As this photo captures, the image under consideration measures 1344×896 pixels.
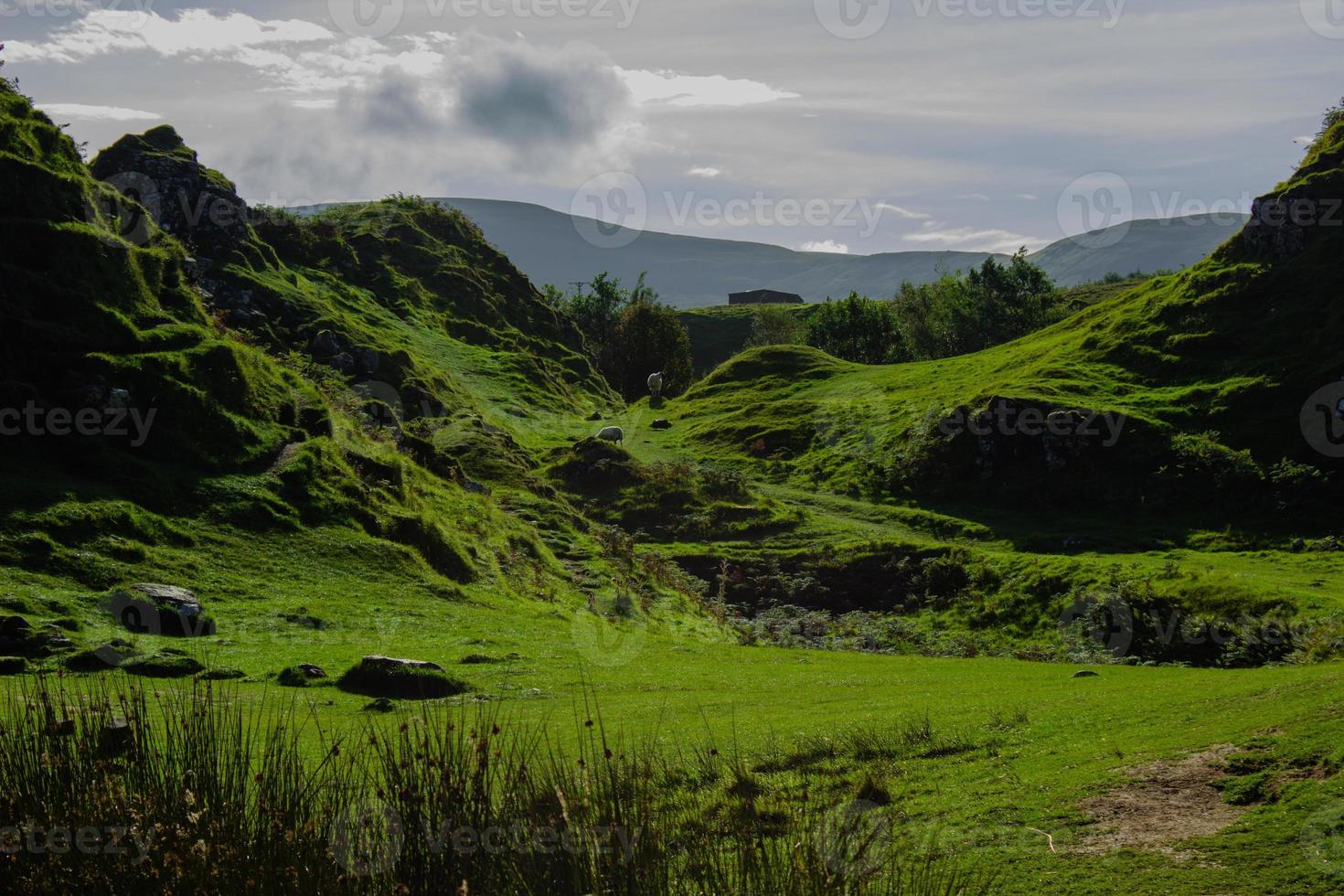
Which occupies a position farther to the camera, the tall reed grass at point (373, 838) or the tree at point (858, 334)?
the tree at point (858, 334)

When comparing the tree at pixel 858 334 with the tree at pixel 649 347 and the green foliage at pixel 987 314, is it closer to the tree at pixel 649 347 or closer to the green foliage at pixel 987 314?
the green foliage at pixel 987 314

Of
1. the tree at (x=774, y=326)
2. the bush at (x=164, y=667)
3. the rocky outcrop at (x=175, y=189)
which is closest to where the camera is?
the bush at (x=164, y=667)

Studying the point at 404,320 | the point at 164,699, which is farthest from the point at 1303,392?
the point at 404,320

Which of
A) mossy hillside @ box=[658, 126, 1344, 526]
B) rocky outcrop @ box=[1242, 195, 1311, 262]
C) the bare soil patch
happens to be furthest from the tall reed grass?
rocky outcrop @ box=[1242, 195, 1311, 262]

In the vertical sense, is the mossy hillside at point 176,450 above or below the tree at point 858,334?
below

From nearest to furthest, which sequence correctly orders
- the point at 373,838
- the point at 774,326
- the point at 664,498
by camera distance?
the point at 373,838 → the point at 664,498 → the point at 774,326

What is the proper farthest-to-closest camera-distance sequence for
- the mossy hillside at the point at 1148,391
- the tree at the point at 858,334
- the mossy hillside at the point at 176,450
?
the tree at the point at 858,334
the mossy hillside at the point at 1148,391
the mossy hillside at the point at 176,450

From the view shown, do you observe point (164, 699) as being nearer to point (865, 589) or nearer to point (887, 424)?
point (865, 589)

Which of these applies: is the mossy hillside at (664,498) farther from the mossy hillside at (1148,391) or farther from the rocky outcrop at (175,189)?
the rocky outcrop at (175,189)

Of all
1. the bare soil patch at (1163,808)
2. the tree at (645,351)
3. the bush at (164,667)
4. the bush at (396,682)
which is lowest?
the bush at (396,682)

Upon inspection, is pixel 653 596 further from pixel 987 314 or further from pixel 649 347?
pixel 987 314

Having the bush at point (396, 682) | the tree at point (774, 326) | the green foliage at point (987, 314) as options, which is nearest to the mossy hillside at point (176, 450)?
the bush at point (396, 682)

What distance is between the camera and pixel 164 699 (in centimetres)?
1705

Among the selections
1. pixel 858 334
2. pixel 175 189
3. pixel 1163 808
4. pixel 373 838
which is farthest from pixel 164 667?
pixel 858 334
